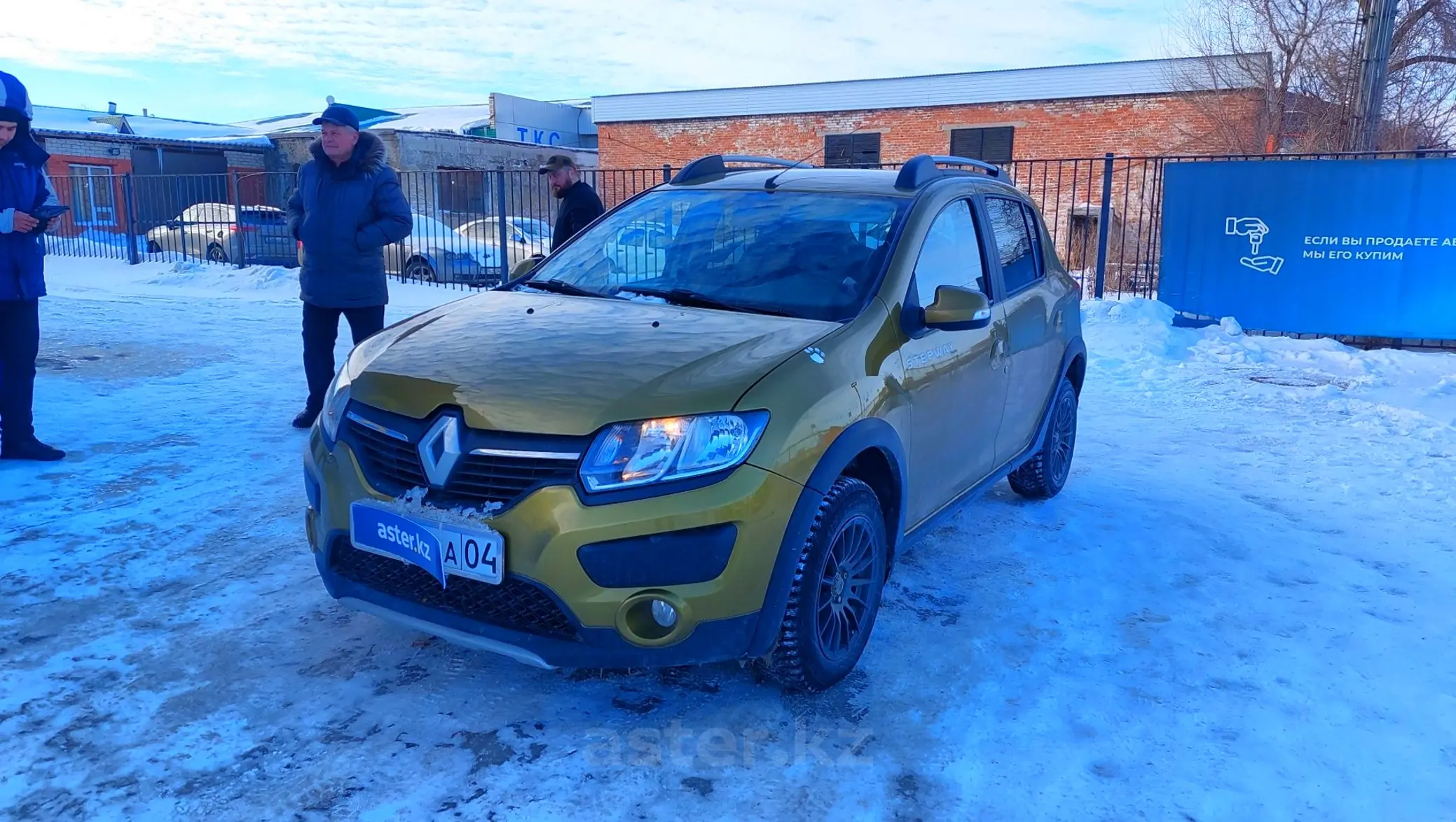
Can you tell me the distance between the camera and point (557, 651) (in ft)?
8.39

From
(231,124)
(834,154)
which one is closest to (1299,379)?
(834,154)

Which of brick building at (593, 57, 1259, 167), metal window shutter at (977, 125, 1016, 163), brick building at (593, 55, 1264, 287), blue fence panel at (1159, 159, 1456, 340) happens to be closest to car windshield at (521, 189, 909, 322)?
blue fence panel at (1159, 159, 1456, 340)

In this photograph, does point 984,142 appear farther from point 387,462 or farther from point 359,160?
point 387,462

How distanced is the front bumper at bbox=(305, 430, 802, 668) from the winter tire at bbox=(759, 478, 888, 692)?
5.7 inches

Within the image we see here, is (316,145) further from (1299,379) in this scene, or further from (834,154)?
(834,154)

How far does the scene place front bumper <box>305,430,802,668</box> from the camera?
8.20 ft

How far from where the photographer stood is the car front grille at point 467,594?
2.57m

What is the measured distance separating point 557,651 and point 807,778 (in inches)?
28.9

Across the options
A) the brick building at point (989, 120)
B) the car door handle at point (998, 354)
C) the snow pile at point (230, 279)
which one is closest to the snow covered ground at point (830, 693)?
the car door handle at point (998, 354)

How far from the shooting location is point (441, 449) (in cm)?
266

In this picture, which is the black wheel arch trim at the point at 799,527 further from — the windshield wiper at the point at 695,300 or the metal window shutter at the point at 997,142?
the metal window shutter at the point at 997,142

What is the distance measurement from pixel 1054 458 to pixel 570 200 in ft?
13.0
